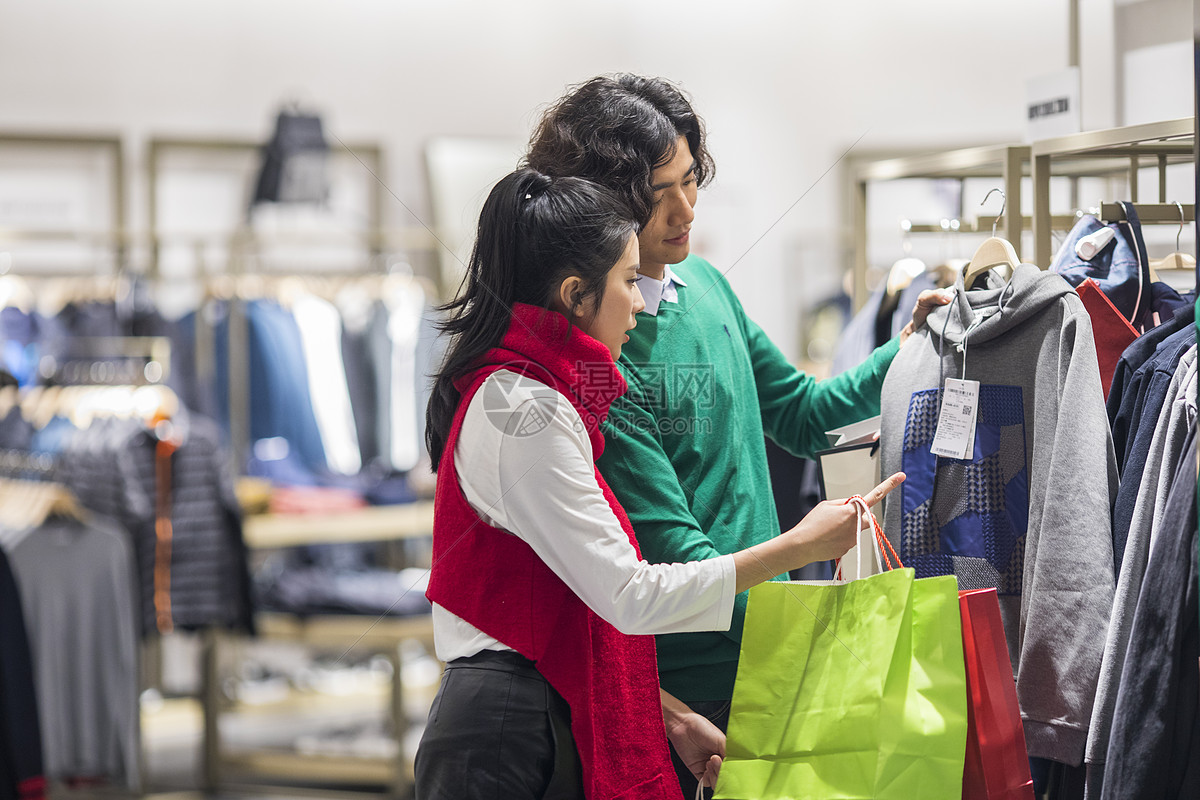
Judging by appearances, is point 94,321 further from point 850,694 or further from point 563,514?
point 850,694

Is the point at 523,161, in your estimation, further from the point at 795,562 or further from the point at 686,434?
the point at 795,562

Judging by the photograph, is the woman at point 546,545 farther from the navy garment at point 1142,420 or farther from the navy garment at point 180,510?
the navy garment at point 180,510

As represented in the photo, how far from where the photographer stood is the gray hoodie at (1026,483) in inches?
54.4

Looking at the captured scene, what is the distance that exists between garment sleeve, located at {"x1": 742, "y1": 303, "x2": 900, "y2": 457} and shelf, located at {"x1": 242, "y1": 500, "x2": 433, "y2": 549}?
206cm

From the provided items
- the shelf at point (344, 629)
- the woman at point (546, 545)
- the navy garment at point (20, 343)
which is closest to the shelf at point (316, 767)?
the shelf at point (344, 629)

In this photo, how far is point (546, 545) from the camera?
47.1 inches

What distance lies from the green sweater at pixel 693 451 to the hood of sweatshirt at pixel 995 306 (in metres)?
0.29

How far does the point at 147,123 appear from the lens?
4641mm

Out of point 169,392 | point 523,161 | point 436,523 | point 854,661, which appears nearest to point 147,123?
point 169,392

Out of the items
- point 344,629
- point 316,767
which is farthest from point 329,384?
point 316,767

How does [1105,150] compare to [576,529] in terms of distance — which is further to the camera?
[1105,150]

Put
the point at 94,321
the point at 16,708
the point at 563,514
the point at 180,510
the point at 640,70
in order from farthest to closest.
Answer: the point at 640,70
the point at 94,321
the point at 180,510
the point at 16,708
the point at 563,514

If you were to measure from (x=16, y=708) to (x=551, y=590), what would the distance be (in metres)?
1.98

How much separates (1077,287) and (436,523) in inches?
40.0
